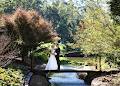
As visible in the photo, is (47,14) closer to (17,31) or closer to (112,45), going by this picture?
(17,31)

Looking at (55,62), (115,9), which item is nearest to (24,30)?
(55,62)

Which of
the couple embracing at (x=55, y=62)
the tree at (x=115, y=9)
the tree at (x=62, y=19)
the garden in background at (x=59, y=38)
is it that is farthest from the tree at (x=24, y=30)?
the tree at (x=62, y=19)

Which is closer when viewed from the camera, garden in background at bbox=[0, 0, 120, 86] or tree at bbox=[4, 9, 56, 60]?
garden in background at bbox=[0, 0, 120, 86]

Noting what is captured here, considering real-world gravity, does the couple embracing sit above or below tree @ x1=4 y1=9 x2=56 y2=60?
below

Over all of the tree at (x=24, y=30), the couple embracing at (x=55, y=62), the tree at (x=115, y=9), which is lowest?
the couple embracing at (x=55, y=62)

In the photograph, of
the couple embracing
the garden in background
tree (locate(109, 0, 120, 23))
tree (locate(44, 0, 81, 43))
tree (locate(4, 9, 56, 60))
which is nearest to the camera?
tree (locate(109, 0, 120, 23))

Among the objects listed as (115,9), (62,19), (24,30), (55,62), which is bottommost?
(55,62)

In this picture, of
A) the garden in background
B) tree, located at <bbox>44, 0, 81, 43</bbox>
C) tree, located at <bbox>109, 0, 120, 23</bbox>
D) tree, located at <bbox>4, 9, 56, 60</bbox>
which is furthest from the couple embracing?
tree, located at <bbox>44, 0, 81, 43</bbox>

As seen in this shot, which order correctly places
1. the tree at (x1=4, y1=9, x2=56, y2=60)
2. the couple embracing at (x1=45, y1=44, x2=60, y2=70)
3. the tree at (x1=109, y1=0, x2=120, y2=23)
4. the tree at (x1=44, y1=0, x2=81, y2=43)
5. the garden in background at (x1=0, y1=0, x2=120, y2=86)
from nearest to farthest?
the tree at (x1=109, y1=0, x2=120, y2=23) < the garden in background at (x1=0, y1=0, x2=120, y2=86) < the couple embracing at (x1=45, y1=44, x2=60, y2=70) < the tree at (x1=4, y1=9, x2=56, y2=60) < the tree at (x1=44, y1=0, x2=81, y2=43)

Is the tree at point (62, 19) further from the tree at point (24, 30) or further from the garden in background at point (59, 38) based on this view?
the tree at point (24, 30)

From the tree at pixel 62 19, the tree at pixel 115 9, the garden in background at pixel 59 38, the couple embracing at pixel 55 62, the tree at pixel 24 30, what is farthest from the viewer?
the tree at pixel 62 19

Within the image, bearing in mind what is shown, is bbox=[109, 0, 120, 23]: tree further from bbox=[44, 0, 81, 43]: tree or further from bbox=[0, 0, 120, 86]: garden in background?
bbox=[44, 0, 81, 43]: tree

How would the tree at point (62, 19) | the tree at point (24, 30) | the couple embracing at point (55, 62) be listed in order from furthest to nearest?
the tree at point (62, 19) < the tree at point (24, 30) < the couple embracing at point (55, 62)

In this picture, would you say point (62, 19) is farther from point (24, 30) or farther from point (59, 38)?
point (24, 30)
